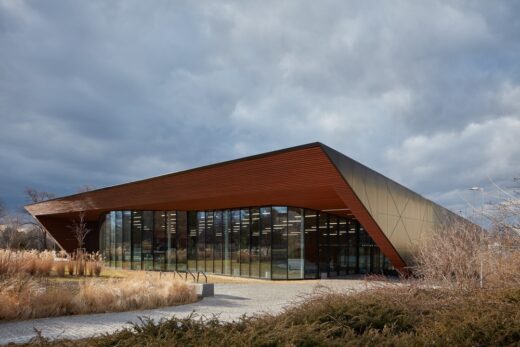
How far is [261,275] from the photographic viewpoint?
25.4 meters

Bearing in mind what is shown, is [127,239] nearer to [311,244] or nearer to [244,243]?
[244,243]

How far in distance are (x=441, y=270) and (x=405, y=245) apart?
33.7ft

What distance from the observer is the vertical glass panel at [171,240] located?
31.3 m

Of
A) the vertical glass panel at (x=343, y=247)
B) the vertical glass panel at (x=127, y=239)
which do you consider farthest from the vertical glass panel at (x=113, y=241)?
the vertical glass panel at (x=343, y=247)

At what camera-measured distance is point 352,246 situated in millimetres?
28859

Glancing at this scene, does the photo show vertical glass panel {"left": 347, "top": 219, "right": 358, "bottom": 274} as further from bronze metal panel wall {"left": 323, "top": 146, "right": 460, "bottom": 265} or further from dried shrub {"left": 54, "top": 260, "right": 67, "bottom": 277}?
dried shrub {"left": 54, "top": 260, "right": 67, "bottom": 277}

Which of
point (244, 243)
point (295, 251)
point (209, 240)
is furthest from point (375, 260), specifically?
point (209, 240)

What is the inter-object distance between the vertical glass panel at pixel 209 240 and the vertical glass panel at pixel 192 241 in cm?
131

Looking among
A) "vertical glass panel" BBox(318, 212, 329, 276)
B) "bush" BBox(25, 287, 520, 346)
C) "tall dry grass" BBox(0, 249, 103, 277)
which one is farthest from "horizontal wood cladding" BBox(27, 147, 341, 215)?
"bush" BBox(25, 287, 520, 346)

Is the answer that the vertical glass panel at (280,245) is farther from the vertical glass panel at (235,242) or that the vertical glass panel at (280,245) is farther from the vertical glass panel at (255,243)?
the vertical glass panel at (235,242)

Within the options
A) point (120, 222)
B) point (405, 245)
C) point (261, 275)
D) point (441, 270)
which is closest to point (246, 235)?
point (261, 275)

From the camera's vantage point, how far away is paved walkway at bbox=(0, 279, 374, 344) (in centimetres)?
940

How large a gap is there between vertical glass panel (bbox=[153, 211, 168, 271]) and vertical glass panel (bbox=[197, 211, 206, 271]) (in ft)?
9.89

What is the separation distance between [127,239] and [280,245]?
43.4 ft
